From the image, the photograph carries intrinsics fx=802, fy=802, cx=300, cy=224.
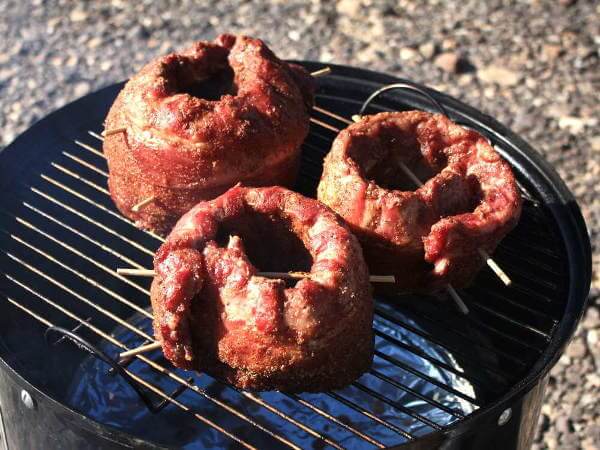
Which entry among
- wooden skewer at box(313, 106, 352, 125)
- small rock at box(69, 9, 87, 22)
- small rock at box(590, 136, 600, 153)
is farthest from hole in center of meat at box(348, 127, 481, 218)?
small rock at box(69, 9, 87, 22)

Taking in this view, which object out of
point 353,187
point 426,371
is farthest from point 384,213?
point 426,371

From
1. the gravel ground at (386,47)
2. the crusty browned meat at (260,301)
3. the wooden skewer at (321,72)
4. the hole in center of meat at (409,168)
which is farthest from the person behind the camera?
the gravel ground at (386,47)

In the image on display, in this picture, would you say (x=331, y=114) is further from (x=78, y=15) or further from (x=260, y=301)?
(x=78, y=15)

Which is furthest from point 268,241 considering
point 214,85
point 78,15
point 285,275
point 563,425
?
point 78,15

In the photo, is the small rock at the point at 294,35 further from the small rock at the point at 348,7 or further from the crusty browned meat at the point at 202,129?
the crusty browned meat at the point at 202,129

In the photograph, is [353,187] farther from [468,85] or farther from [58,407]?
[468,85]

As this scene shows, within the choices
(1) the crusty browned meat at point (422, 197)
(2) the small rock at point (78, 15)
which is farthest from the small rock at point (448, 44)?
(1) the crusty browned meat at point (422, 197)
